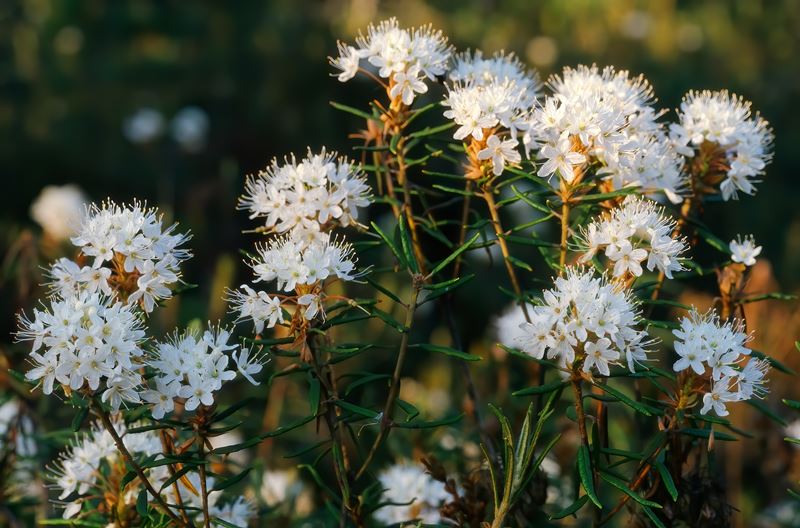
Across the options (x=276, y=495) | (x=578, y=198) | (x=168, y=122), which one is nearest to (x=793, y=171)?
(x=168, y=122)

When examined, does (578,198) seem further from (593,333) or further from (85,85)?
(85,85)

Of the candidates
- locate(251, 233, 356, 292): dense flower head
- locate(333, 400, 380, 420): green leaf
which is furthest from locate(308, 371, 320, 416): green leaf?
locate(251, 233, 356, 292): dense flower head

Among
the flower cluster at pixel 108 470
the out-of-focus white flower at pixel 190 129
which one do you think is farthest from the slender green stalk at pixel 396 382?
the out-of-focus white flower at pixel 190 129

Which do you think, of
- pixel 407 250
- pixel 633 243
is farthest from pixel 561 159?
pixel 407 250

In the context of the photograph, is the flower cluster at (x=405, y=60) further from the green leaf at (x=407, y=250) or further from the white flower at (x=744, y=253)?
the white flower at (x=744, y=253)

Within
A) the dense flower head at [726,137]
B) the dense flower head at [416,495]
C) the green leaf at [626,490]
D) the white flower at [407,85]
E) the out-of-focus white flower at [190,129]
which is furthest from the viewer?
the out-of-focus white flower at [190,129]

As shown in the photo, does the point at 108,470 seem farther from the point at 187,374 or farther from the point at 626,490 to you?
the point at 626,490
